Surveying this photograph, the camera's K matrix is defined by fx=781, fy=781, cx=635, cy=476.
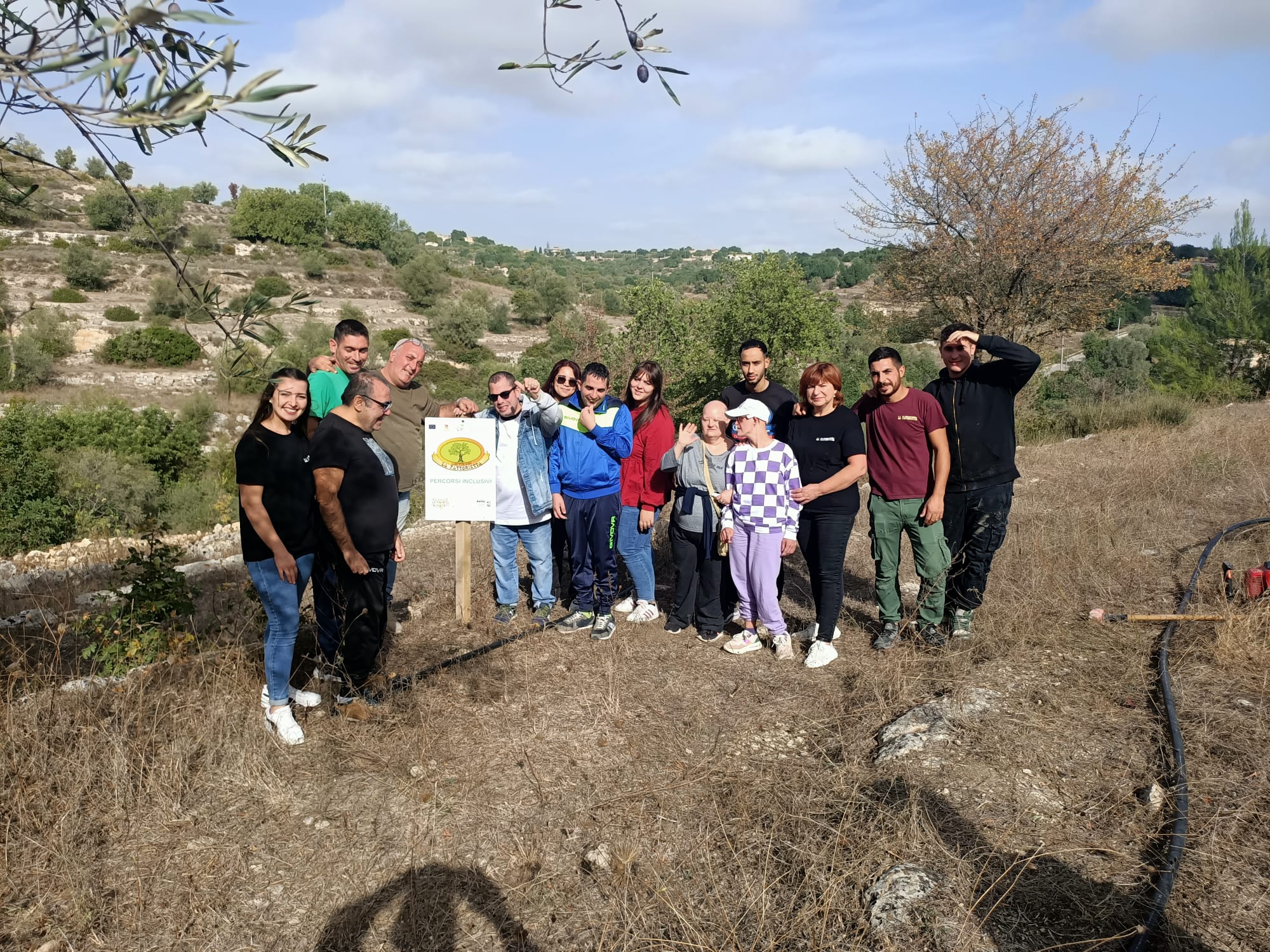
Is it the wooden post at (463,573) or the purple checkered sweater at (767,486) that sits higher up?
the purple checkered sweater at (767,486)

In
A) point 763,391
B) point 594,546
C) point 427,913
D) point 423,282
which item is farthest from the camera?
point 423,282

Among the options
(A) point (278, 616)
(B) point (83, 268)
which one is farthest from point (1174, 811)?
(B) point (83, 268)

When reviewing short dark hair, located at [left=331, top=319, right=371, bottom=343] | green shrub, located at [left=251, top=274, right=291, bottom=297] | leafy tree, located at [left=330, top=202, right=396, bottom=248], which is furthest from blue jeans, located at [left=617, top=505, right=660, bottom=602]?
leafy tree, located at [left=330, top=202, right=396, bottom=248]

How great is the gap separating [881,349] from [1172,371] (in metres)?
20.7

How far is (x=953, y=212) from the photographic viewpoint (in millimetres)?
16469

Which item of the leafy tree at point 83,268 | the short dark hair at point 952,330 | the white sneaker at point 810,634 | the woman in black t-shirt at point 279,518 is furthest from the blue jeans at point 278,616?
the leafy tree at point 83,268

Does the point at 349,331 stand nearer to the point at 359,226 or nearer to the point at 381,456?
the point at 381,456

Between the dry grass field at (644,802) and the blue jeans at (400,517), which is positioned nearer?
the dry grass field at (644,802)

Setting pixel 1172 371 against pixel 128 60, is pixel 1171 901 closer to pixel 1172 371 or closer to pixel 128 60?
pixel 128 60

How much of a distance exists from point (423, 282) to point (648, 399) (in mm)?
52046

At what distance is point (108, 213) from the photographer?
49531mm

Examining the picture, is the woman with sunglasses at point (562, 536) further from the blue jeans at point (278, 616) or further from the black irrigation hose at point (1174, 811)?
the black irrigation hose at point (1174, 811)

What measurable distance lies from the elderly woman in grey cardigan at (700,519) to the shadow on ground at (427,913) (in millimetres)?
2819

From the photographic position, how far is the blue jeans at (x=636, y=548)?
5.94 meters
